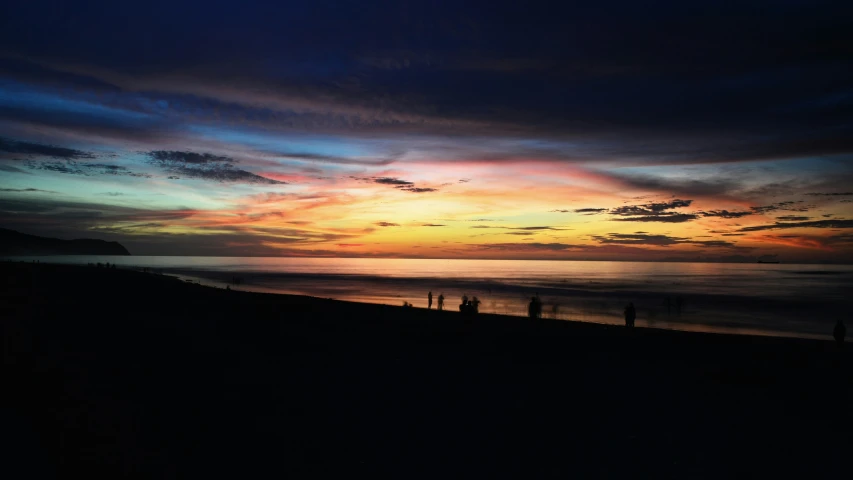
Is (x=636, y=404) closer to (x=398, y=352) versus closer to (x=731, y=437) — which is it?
(x=731, y=437)

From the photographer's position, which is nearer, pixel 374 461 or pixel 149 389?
pixel 374 461

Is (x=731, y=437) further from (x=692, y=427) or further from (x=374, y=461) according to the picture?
(x=374, y=461)

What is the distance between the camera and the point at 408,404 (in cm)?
895

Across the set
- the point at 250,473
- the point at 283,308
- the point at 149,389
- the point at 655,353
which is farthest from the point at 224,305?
the point at 250,473

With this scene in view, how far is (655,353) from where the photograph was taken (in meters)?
14.5

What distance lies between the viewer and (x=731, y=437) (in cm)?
775

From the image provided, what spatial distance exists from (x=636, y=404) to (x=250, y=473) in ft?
21.7

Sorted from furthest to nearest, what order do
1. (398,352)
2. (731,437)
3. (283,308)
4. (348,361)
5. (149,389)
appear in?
(283,308), (398,352), (348,361), (149,389), (731,437)

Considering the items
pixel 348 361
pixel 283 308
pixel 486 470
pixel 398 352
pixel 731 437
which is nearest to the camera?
pixel 486 470

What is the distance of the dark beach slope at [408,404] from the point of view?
20.9 ft

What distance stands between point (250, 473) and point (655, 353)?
39.1ft

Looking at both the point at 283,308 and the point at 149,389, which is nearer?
the point at 149,389

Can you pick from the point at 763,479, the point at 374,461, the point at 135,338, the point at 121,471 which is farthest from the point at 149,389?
the point at 763,479

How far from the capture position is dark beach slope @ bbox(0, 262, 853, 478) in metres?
6.38
